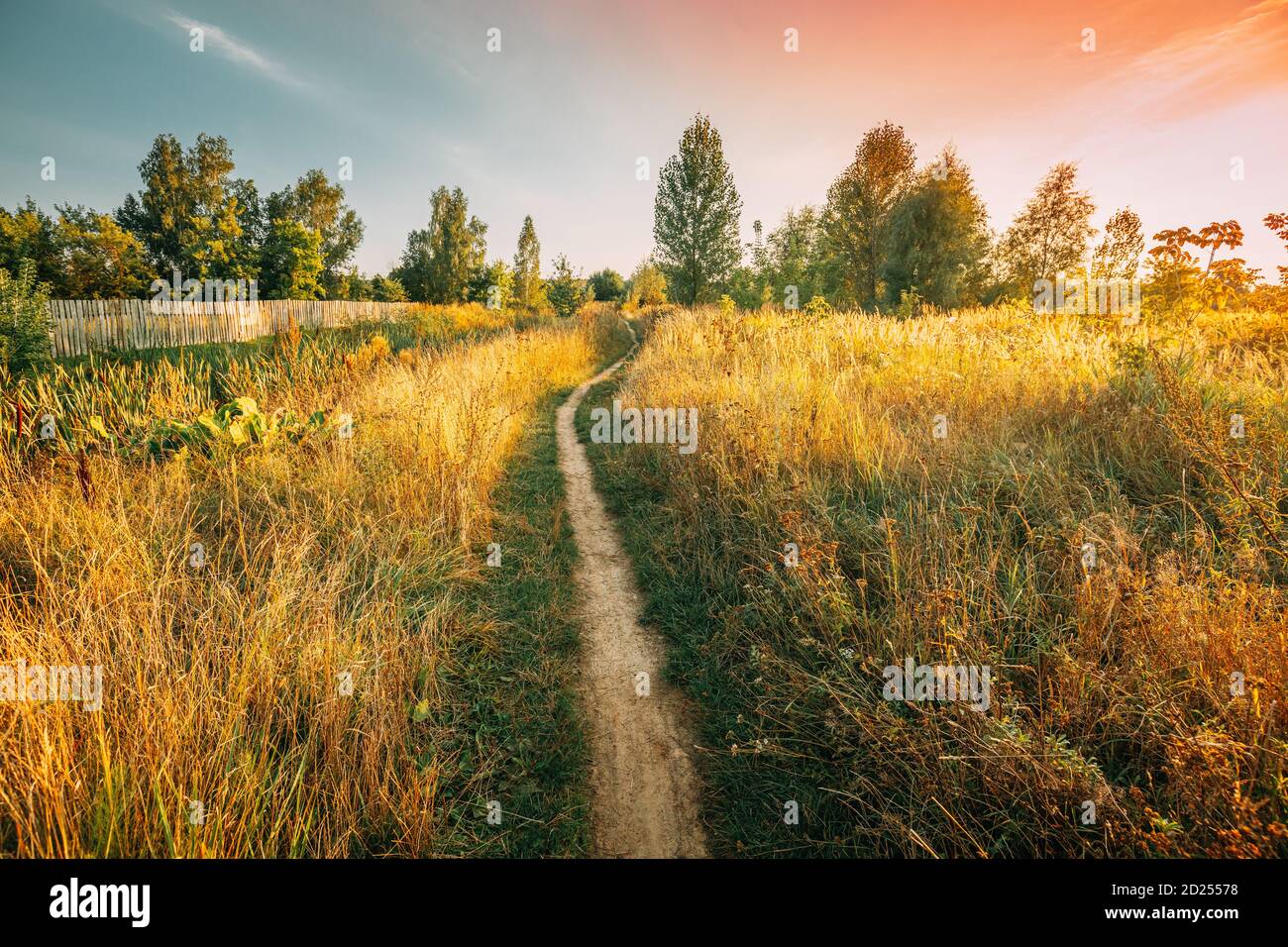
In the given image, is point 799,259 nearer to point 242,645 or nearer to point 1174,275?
point 1174,275

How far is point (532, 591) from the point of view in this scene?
14.1ft

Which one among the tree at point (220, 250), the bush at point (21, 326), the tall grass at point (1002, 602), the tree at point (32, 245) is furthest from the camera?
the tree at point (220, 250)

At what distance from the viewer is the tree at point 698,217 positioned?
23609 mm

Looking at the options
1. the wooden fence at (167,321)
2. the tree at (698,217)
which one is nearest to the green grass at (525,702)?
the wooden fence at (167,321)

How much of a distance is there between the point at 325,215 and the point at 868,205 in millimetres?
50405

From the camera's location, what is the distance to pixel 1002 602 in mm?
2707

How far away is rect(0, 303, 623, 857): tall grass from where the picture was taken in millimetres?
1780

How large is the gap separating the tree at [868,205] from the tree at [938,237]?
1.15m

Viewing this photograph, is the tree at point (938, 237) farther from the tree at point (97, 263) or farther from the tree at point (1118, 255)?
the tree at point (97, 263)

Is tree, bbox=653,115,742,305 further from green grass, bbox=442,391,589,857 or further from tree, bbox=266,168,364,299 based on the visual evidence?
tree, bbox=266,168,364,299

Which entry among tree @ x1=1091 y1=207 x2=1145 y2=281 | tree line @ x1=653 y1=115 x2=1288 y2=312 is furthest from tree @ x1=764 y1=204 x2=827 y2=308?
tree @ x1=1091 y1=207 x2=1145 y2=281

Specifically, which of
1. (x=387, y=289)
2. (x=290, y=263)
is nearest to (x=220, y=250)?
(x=290, y=263)
